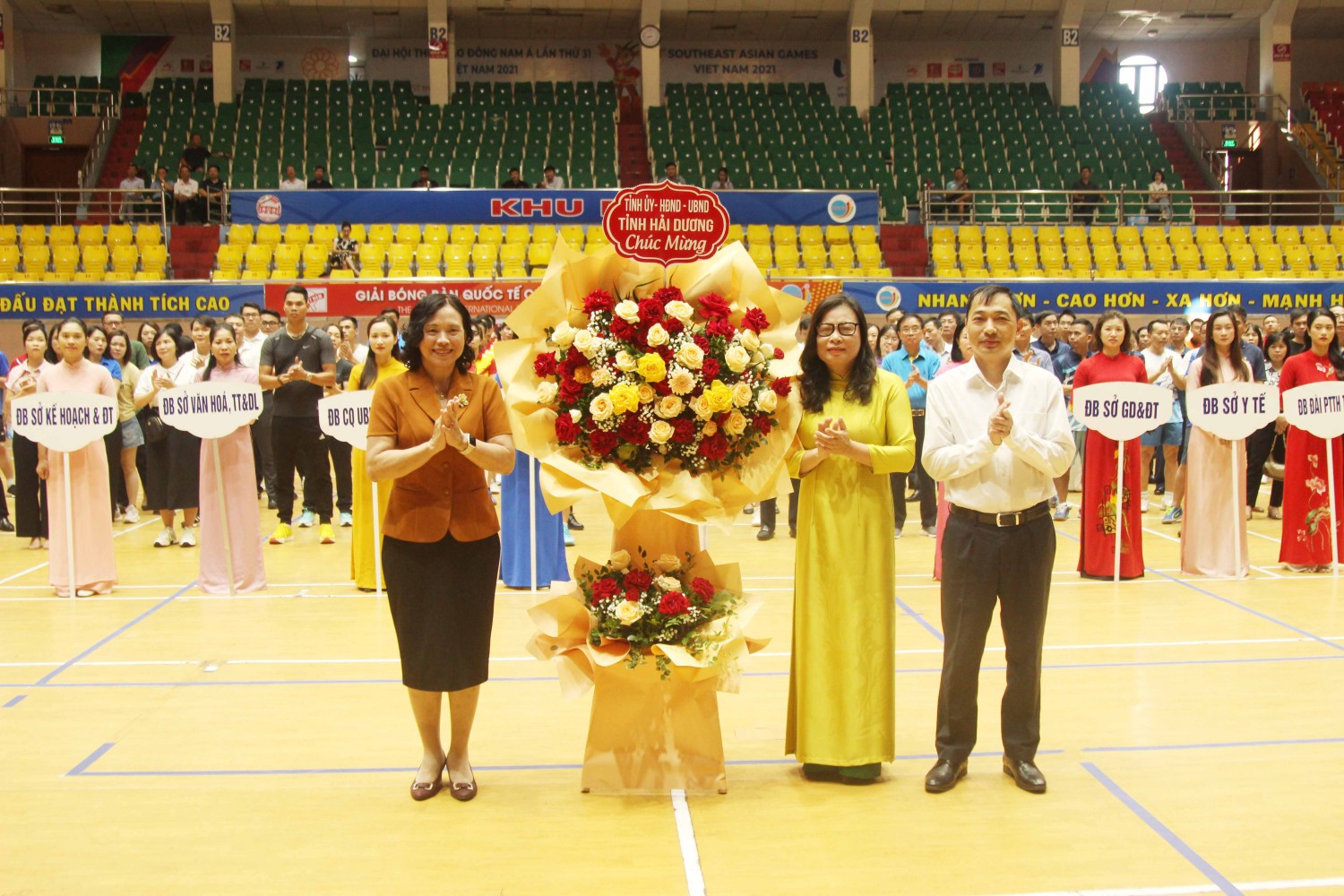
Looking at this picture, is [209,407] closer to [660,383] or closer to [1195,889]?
[660,383]

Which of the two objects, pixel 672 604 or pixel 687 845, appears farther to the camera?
pixel 672 604

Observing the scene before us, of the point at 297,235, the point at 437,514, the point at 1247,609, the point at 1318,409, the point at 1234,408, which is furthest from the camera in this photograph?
the point at 297,235

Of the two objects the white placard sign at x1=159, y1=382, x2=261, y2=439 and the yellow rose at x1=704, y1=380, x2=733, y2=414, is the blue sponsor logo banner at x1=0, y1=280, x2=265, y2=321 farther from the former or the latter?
the yellow rose at x1=704, y1=380, x2=733, y2=414

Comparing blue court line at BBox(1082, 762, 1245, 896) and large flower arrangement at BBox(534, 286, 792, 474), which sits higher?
large flower arrangement at BBox(534, 286, 792, 474)

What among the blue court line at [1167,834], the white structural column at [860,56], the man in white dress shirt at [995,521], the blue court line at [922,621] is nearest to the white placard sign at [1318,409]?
the blue court line at [922,621]

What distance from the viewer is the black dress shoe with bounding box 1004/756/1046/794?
3.69 metres

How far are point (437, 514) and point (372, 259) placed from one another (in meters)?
13.2

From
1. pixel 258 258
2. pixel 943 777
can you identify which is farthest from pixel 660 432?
pixel 258 258

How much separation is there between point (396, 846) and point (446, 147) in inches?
748

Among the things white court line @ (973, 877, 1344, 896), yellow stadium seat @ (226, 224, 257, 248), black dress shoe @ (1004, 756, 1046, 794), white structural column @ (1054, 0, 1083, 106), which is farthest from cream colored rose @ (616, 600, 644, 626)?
white structural column @ (1054, 0, 1083, 106)

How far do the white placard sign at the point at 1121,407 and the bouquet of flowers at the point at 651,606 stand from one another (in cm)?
403

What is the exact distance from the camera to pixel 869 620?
3.72 meters

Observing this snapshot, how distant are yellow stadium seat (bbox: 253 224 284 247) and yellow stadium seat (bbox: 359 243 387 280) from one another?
1.43 meters

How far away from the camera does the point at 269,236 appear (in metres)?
16.6
